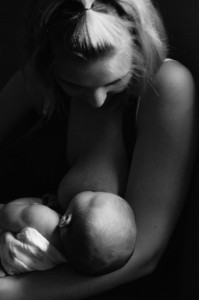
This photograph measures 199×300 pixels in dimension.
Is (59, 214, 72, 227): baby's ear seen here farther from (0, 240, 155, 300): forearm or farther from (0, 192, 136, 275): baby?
(0, 240, 155, 300): forearm

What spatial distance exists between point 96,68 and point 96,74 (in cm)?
1

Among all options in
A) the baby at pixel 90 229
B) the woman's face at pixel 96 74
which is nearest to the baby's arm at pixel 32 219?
the baby at pixel 90 229

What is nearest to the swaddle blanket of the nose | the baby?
the baby

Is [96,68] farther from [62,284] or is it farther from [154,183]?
[62,284]

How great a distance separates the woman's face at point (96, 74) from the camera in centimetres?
91

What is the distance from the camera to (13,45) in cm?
148

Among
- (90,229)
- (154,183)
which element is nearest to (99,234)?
(90,229)

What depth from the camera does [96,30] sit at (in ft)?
2.85

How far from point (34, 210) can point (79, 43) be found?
1.29 ft

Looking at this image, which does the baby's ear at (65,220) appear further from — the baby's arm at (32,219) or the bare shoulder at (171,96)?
the bare shoulder at (171,96)

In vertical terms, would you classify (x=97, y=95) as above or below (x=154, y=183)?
above

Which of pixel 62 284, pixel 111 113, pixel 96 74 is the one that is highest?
pixel 96 74

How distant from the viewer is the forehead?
0.91 meters

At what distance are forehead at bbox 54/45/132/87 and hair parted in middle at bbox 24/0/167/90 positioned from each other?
1cm
